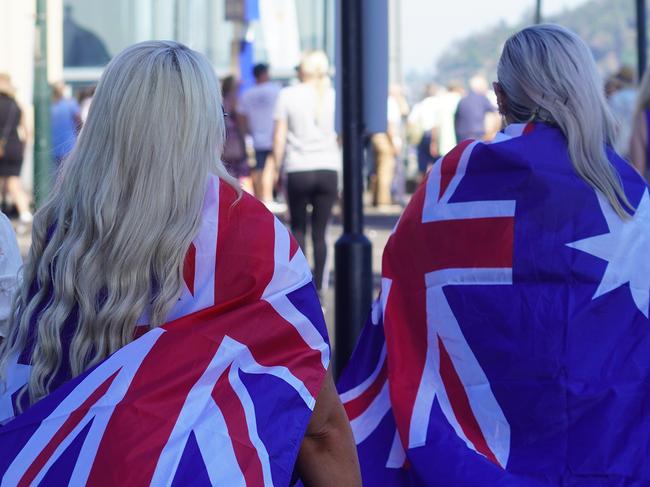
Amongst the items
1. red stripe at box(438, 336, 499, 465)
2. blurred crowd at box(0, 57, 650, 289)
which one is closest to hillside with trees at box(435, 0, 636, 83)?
blurred crowd at box(0, 57, 650, 289)

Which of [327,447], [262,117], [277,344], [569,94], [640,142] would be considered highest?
[262,117]

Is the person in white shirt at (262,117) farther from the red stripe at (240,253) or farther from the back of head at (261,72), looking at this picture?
the red stripe at (240,253)

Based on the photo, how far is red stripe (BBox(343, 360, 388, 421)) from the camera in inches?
155

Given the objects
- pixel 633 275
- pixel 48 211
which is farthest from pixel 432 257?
pixel 48 211

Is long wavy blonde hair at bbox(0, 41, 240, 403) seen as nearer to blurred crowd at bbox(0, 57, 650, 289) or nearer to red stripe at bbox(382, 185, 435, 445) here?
blurred crowd at bbox(0, 57, 650, 289)

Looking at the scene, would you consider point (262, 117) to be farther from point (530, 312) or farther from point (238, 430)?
point (238, 430)

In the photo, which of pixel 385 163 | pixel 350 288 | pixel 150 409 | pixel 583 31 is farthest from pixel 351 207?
pixel 583 31

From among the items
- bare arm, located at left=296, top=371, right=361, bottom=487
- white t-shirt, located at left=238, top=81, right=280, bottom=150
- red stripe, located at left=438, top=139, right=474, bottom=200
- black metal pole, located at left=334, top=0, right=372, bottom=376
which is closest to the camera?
bare arm, located at left=296, top=371, right=361, bottom=487

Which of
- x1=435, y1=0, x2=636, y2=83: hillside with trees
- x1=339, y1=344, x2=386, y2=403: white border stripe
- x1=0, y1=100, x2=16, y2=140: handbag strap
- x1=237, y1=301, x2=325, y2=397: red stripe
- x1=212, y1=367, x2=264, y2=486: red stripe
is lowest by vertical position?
x1=339, y1=344, x2=386, y2=403: white border stripe

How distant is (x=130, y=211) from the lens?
2.63 meters

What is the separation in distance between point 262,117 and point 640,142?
26.7 feet

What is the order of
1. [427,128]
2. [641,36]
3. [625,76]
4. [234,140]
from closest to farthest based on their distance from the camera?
1. [641,36]
2. [234,140]
3. [625,76]
4. [427,128]

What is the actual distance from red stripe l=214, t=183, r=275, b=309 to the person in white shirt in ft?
38.4

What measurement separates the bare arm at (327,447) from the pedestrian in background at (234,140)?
32.7ft
